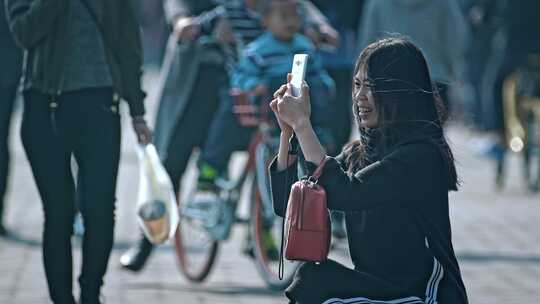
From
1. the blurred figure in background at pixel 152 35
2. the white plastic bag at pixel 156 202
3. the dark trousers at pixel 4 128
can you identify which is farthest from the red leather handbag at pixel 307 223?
the blurred figure in background at pixel 152 35

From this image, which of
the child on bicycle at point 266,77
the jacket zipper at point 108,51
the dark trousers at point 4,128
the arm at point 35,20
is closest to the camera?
the arm at point 35,20

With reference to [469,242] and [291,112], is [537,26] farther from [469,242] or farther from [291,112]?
[291,112]

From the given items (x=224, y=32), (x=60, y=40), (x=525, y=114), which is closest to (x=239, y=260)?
(x=224, y=32)

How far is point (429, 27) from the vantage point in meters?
9.56

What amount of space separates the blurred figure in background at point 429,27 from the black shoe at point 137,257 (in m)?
2.28

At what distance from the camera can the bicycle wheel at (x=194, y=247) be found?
26.3 ft

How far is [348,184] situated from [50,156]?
1.70 metres

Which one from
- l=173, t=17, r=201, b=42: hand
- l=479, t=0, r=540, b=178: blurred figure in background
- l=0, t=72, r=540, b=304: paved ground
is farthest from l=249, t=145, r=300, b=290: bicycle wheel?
l=479, t=0, r=540, b=178: blurred figure in background

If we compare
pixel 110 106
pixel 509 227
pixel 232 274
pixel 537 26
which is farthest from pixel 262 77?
pixel 537 26

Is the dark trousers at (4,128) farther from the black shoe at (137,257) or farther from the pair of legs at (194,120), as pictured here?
the black shoe at (137,257)

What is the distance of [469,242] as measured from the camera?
9516 mm

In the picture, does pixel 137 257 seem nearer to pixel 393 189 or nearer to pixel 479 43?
pixel 393 189

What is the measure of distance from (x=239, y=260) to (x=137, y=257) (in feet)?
3.37

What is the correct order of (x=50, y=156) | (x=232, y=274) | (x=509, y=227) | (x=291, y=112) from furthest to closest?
(x=509, y=227), (x=232, y=274), (x=50, y=156), (x=291, y=112)
